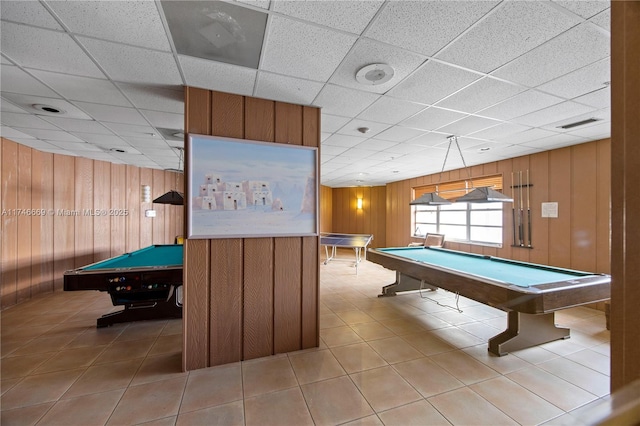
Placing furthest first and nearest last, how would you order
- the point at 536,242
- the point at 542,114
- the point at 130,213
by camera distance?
the point at 130,213 < the point at 536,242 < the point at 542,114

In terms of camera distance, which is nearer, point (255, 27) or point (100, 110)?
point (255, 27)

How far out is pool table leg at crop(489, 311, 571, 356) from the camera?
2.65 metres

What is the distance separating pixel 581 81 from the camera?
7.21ft

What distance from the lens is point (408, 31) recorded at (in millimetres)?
1655

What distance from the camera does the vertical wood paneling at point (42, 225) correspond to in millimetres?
4273

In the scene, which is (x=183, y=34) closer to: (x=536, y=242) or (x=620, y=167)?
(x=620, y=167)

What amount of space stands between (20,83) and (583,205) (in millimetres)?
6874

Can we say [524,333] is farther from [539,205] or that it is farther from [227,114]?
[227,114]

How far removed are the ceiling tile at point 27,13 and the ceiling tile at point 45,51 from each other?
6 cm

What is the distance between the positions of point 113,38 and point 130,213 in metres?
5.12

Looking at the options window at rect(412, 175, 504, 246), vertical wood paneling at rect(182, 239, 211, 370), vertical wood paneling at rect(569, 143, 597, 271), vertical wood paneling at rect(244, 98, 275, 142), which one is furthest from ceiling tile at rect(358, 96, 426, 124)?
window at rect(412, 175, 504, 246)

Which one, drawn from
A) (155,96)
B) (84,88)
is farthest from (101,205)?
(155,96)

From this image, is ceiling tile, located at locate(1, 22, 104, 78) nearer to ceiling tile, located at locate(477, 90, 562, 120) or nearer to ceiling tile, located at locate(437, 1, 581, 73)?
ceiling tile, located at locate(437, 1, 581, 73)

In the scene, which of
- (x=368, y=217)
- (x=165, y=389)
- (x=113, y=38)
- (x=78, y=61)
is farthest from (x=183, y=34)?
(x=368, y=217)
